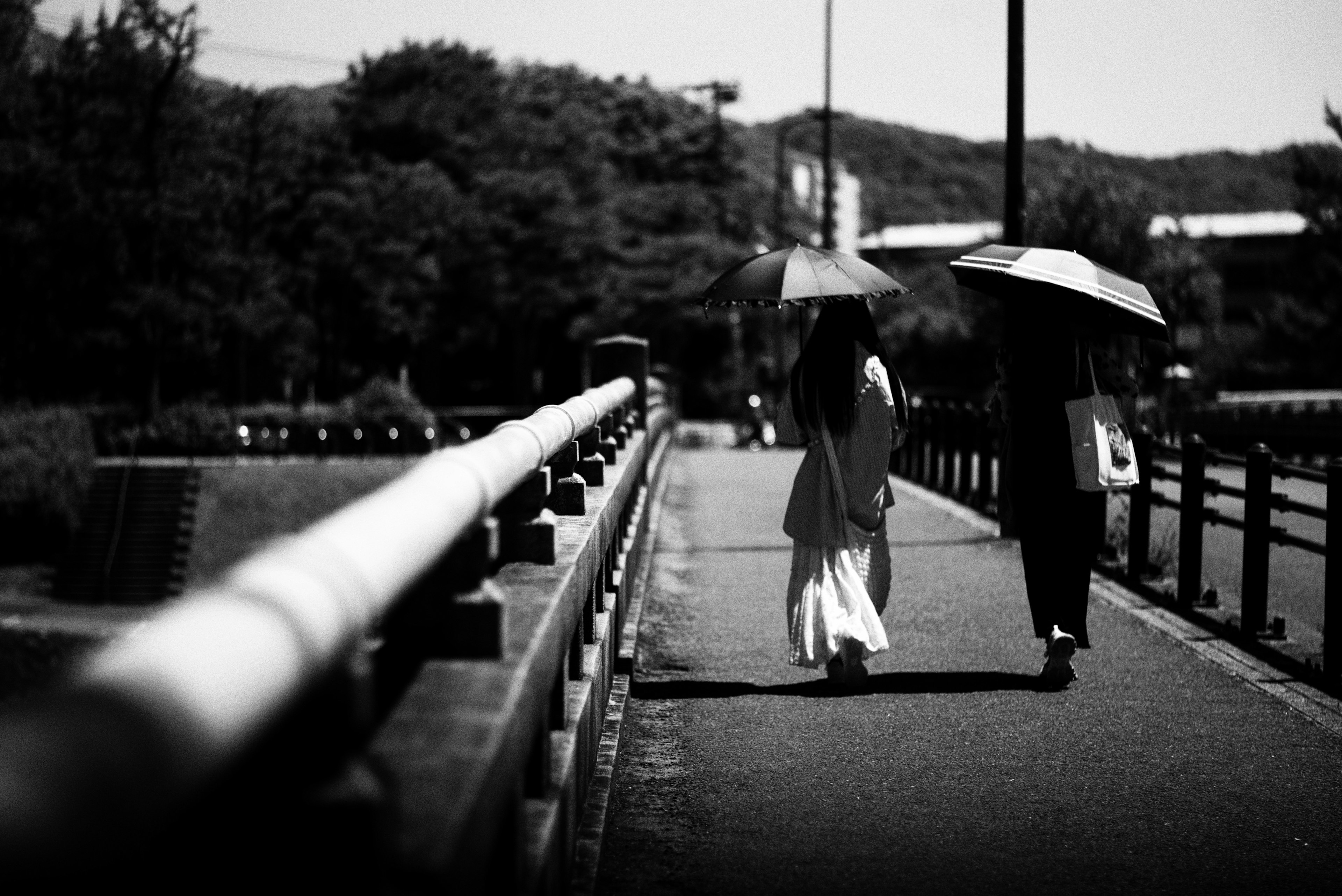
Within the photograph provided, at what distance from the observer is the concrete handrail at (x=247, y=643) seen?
1.45 metres

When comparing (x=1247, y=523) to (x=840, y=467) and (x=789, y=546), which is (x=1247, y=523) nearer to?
(x=840, y=467)

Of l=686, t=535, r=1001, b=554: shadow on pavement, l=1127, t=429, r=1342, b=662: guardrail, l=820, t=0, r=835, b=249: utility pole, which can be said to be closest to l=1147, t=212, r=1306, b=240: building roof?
l=820, t=0, r=835, b=249: utility pole

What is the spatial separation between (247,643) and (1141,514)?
409 inches

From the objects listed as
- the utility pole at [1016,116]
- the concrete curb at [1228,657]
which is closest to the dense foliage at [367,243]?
the utility pole at [1016,116]

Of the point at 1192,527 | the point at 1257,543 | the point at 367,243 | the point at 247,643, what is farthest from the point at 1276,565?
the point at 367,243

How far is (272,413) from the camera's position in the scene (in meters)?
52.9

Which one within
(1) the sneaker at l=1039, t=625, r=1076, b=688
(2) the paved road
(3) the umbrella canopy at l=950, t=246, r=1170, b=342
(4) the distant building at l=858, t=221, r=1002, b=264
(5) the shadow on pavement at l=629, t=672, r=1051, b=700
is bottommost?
(2) the paved road

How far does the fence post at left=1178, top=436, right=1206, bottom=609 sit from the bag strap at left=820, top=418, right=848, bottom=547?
3330mm

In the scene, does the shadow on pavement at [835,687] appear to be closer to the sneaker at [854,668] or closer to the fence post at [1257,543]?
the sneaker at [854,668]

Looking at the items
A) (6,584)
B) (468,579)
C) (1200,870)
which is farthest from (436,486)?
(6,584)

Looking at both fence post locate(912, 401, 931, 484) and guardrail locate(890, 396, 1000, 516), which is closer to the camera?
guardrail locate(890, 396, 1000, 516)

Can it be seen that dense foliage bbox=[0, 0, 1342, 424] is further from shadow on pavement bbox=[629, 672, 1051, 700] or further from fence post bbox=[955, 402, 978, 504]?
shadow on pavement bbox=[629, 672, 1051, 700]

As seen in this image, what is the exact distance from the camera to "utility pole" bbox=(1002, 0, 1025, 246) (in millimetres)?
16312

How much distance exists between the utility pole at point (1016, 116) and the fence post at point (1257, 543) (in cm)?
731
